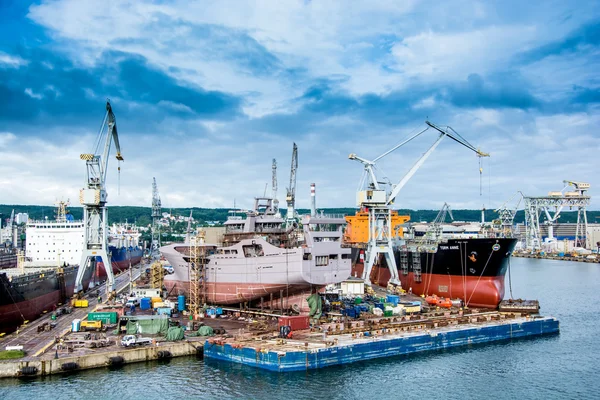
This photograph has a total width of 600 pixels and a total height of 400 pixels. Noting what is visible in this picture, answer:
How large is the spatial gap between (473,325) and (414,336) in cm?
519

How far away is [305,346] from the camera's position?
27.1 m

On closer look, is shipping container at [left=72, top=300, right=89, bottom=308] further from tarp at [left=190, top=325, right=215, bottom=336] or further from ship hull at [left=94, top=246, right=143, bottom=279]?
ship hull at [left=94, top=246, right=143, bottom=279]

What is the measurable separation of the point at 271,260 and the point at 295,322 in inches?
243

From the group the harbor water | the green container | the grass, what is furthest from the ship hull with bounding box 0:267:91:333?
the harbor water

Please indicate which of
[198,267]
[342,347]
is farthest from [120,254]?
[342,347]

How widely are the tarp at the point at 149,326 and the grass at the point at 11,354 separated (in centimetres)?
566

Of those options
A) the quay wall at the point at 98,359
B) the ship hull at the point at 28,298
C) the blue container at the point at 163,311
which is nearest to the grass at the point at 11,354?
the quay wall at the point at 98,359

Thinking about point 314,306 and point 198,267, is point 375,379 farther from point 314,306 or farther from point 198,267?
point 198,267

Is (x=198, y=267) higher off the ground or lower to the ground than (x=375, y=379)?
higher

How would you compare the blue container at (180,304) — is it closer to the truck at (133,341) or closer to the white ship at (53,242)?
the truck at (133,341)

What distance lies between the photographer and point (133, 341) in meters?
28.0

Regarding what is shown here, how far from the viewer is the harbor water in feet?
77.2

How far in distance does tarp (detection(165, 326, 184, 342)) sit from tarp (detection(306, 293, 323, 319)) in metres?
8.38

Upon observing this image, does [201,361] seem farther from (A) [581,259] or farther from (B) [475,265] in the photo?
(A) [581,259]
